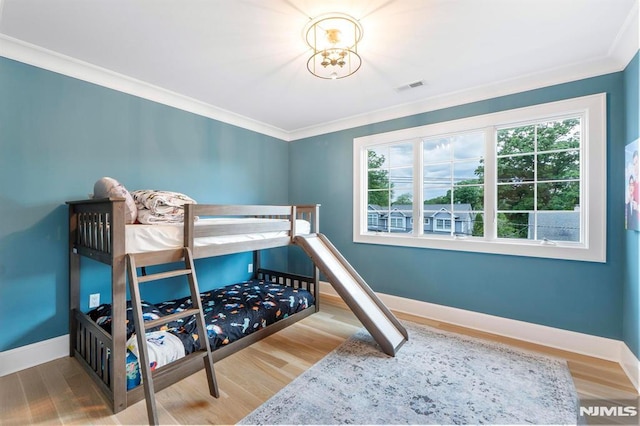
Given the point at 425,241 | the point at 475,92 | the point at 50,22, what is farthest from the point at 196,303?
the point at 475,92

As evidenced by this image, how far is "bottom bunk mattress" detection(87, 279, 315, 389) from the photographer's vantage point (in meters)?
1.97

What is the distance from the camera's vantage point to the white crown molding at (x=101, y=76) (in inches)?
85.0

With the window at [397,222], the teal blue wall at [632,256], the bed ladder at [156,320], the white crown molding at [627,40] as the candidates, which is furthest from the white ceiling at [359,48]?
the bed ladder at [156,320]

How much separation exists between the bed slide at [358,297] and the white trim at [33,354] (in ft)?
7.36

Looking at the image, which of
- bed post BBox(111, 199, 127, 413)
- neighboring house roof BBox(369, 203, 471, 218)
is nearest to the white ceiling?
neighboring house roof BBox(369, 203, 471, 218)

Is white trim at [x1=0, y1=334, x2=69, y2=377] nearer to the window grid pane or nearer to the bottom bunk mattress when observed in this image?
the bottom bunk mattress

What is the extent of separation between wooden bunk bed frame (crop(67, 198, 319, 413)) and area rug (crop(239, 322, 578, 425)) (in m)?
0.71

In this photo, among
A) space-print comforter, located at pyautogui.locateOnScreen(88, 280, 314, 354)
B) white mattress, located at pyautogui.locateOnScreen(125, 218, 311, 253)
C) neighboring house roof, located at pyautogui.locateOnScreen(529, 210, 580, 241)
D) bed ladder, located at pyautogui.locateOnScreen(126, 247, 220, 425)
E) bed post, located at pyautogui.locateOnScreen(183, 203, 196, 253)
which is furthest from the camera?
neighboring house roof, located at pyautogui.locateOnScreen(529, 210, 580, 241)

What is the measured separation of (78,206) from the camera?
229 centimetres

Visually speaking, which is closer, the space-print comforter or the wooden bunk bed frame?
the wooden bunk bed frame

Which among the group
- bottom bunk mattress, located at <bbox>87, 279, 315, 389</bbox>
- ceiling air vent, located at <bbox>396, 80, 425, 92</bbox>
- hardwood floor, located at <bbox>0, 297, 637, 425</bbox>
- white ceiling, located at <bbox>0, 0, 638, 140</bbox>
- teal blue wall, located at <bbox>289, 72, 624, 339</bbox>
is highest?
ceiling air vent, located at <bbox>396, 80, 425, 92</bbox>

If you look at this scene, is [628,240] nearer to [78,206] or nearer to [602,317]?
[602,317]

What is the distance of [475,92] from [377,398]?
10.1 feet

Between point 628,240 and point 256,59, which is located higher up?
point 256,59
